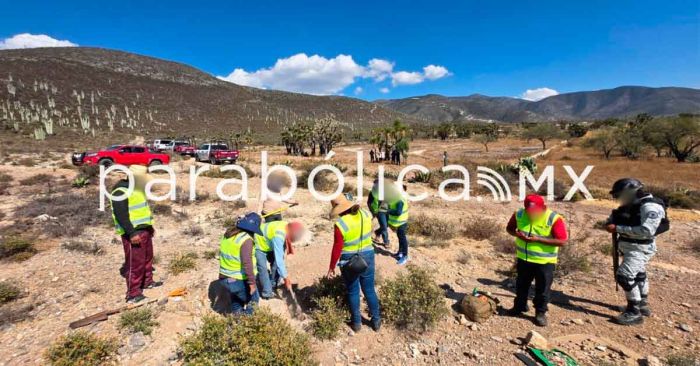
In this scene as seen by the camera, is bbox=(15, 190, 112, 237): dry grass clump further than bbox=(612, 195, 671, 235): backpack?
Yes

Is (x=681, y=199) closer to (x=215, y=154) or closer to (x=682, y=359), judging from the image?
(x=682, y=359)

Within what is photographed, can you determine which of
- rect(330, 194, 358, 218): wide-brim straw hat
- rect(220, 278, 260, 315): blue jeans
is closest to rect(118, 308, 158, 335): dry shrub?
rect(220, 278, 260, 315): blue jeans

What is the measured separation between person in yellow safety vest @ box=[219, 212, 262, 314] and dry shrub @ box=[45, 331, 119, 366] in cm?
135

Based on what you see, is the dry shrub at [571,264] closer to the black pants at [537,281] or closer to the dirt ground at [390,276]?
the dirt ground at [390,276]

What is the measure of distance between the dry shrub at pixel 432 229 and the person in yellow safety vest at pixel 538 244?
3.81m

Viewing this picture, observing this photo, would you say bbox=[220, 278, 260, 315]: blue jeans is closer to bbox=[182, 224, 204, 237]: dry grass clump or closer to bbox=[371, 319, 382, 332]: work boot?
bbox=[371, 319, 382, 332]: work boot

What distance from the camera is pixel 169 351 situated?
3.73 meters

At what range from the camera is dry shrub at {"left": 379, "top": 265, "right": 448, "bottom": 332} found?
14.1 feet

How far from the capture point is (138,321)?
4.15 m

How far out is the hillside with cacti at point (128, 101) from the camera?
47.1 m

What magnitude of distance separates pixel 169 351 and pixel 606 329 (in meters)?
5.33

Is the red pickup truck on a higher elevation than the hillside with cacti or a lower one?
lower

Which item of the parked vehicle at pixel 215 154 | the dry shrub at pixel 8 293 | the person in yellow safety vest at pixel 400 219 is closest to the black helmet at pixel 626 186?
the person in yellow safety vest at pixel 400 219

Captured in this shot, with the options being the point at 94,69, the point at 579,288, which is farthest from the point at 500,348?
the point at 94,69
